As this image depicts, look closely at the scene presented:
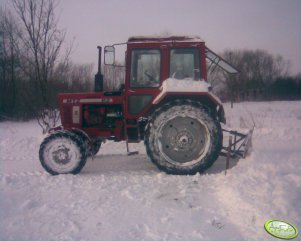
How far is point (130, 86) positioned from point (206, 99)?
1.44m

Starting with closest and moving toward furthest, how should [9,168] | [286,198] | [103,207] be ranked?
[286,198], [103,207], [9,168]

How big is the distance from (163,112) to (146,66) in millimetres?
970

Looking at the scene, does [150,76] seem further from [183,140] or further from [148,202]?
[148,202]

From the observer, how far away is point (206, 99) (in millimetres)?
6102

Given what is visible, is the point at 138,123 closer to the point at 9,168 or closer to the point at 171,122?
the point at 171,122

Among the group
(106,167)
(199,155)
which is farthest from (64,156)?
(199,155)

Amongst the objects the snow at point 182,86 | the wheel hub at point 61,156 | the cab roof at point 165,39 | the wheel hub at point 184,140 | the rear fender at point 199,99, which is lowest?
the wheel hub at point 61,156

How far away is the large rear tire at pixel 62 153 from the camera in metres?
5.91

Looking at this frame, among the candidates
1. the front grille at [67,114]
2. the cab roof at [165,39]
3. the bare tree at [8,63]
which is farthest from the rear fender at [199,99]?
the bare tree at [8,63]

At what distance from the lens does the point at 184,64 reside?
6113 mm
